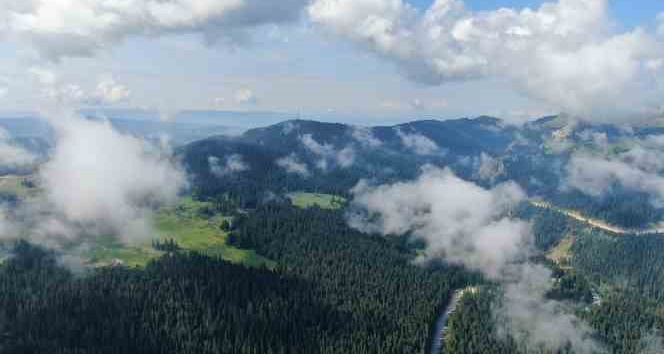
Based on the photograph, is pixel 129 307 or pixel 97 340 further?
pixel 129 307

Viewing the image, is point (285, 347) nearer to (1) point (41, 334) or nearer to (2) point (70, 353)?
(2) point (70, 353)

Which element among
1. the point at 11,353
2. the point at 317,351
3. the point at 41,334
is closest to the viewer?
the point at 11,353

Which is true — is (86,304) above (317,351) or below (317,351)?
above

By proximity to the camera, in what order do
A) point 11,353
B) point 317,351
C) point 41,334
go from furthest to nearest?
point 317,351 → point 41,334 → point 11,353

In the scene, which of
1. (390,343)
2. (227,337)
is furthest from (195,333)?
(390,343)

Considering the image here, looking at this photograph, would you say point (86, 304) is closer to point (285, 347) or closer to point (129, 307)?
point (129, 307)

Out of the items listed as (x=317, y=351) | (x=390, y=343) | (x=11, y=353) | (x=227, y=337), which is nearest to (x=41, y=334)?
(x=11, y=353)

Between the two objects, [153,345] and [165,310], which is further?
[165,310]

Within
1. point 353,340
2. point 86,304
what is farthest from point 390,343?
point 86,304

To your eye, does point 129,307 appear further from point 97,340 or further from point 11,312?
point 11,312
